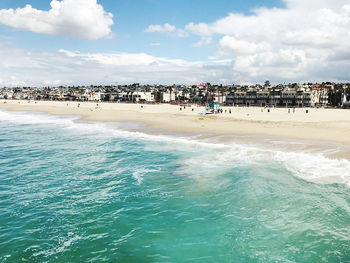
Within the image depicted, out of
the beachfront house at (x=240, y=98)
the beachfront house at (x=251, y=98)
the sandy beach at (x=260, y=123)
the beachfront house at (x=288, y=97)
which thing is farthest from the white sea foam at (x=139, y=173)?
the beachfront house at (x=240, y=98)

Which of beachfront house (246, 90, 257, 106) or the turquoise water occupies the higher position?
beachfront house (246, 90, 257, 106)

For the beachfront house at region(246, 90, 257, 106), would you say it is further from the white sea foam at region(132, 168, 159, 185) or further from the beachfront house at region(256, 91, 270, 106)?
the white sea foam at region(132, 168, 159, 185)

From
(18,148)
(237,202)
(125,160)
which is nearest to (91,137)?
(18,148)

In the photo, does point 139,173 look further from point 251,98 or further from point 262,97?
point 251,98

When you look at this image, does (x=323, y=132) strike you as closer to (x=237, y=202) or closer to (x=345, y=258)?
(x=237, y=202)

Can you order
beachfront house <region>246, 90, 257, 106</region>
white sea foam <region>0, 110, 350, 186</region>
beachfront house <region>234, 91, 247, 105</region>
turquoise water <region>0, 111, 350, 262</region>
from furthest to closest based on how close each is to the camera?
beachfront house <region>234, 91, 247, 105</region> → beachfront house <region>246, 90, 257, 106</region> → white sea foam <region>0, 110, 350, 186</region> → turquoise water <region>0, 111, 350, 262</region>

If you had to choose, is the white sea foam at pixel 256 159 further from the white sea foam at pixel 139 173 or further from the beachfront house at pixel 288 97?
the beachfront house at pixel 288 97

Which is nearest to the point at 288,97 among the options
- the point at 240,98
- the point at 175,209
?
the point at 240,98

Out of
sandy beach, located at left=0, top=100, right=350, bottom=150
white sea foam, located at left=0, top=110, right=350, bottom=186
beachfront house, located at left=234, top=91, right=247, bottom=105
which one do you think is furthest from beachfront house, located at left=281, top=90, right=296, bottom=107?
white sea foam, located at left=0, top=110, right=350, bottom=186

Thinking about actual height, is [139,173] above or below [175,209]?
above
